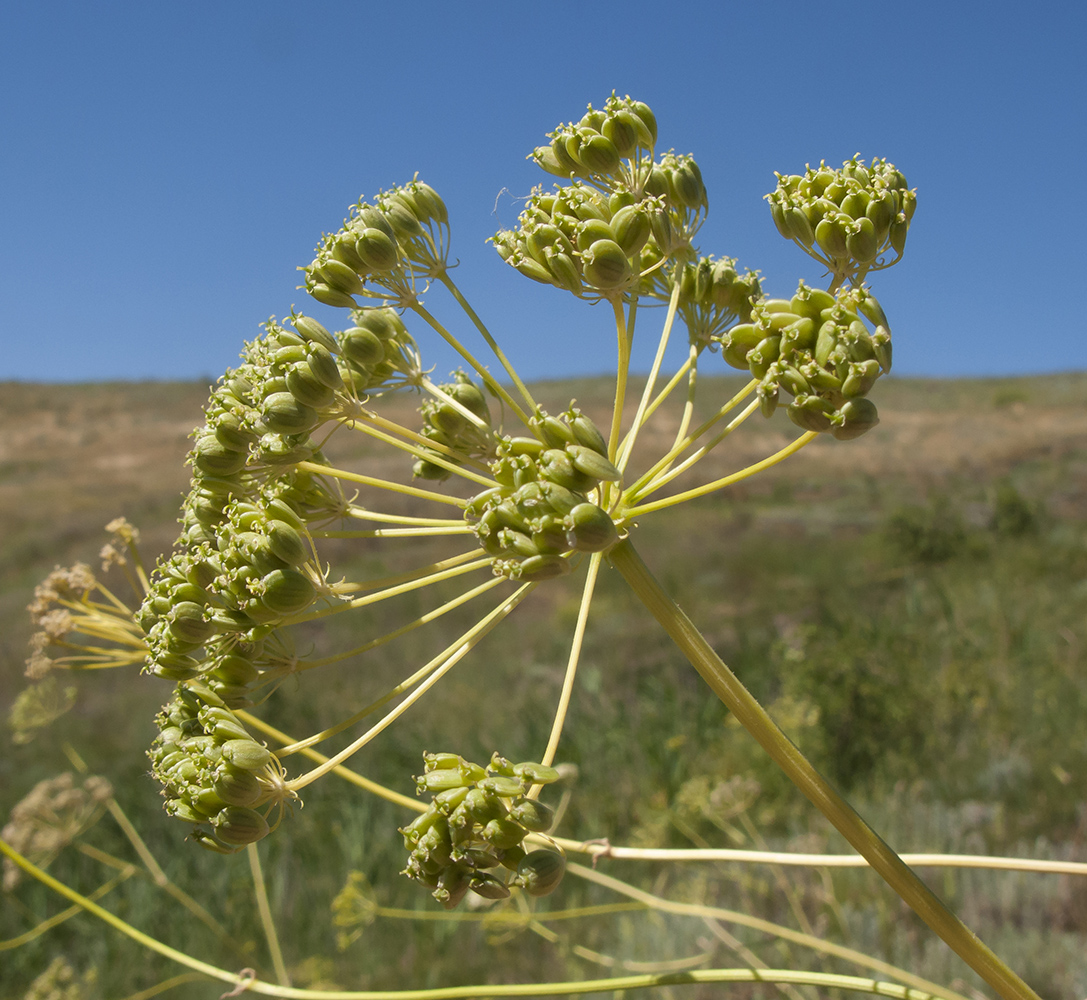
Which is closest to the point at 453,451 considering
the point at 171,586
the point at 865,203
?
the point at 171,586

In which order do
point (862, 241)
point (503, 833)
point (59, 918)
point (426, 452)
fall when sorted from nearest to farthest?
point (503, 833) → point (862, 241) → point (426, 452) → point (59, 918)

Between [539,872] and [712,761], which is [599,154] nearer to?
[539,872]

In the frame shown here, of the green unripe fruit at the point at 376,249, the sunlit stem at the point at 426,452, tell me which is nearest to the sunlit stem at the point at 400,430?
the sunlit stem at the point at 426,452

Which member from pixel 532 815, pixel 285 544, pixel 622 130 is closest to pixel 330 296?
pixel 285 544

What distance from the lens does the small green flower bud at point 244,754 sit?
5.42ft

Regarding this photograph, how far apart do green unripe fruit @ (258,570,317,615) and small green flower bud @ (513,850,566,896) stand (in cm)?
74

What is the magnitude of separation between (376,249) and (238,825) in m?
1.41

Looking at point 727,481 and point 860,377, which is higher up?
point 860,377

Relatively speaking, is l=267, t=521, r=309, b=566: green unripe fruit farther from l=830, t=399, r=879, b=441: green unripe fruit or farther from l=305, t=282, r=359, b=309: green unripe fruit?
l=830, t=399, r=879, b=441: green unripe fruit

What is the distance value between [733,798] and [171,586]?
17.2 ft

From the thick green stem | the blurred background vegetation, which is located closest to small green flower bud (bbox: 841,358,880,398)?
the thick green stem

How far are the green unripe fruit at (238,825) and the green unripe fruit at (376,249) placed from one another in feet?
4.41

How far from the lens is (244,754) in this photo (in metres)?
1.66

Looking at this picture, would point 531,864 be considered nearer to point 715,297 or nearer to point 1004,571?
point 715,297
